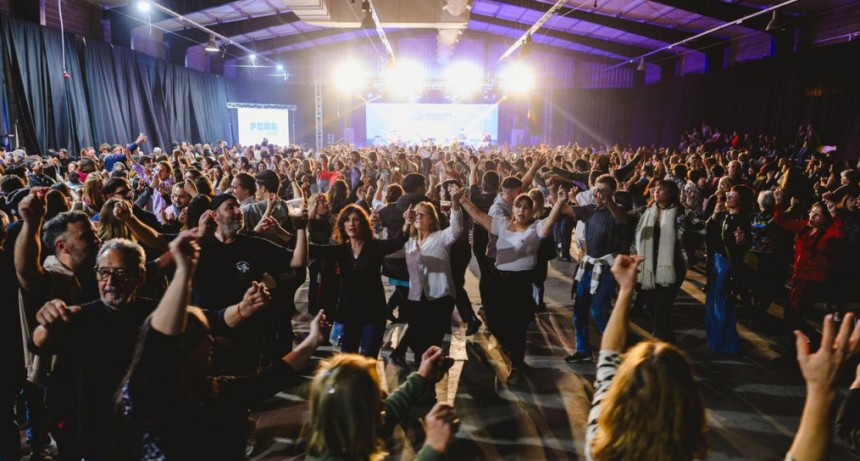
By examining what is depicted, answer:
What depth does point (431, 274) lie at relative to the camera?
4.42 metres

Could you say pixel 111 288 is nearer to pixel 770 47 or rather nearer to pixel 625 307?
pixel 625 307

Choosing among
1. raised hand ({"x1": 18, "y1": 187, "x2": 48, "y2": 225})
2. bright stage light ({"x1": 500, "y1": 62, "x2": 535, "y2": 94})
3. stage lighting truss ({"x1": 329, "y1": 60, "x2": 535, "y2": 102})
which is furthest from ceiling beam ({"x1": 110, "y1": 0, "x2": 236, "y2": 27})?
bright stage light ({"x1": 500, "y1": 62, "x2": 535, "y2": 94})

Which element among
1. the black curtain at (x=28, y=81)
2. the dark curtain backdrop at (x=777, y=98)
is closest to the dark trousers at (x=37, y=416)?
the black curtain at (x=28, y=81)

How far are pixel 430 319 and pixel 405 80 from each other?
82.1 feet

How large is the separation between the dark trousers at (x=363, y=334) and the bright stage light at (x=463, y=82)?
77.1ft

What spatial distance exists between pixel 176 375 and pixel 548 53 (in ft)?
102

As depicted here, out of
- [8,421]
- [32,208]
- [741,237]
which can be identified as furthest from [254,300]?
[741,237]

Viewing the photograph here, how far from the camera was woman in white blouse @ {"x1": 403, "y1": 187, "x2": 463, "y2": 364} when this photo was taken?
4410 mm

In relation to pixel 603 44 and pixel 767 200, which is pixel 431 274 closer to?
pixel 767 200

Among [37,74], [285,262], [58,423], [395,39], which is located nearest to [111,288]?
[58,423]

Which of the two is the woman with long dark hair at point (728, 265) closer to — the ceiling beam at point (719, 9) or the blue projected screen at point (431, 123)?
the ceiling beam at point (719, 9)

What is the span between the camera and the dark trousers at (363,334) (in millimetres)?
4160

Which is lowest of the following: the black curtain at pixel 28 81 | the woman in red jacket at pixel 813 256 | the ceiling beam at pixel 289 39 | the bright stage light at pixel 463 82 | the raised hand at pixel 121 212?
the woman in red jacket at pixel 813 256

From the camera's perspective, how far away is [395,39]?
1192 inches
